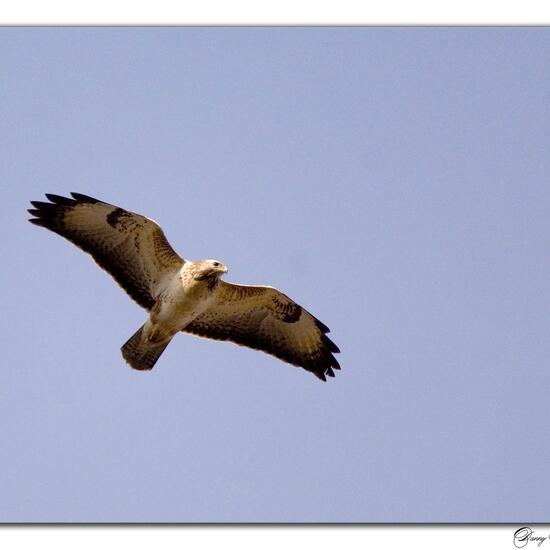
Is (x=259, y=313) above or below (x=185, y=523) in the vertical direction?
above

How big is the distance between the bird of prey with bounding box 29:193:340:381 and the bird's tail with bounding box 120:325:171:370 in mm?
12

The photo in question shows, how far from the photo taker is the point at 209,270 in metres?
11.7

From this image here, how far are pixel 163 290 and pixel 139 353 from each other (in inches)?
32.1

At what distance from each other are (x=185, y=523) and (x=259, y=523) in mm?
691

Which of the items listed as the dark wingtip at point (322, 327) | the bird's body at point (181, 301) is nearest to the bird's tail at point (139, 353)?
the bird's body at point (181, 301)

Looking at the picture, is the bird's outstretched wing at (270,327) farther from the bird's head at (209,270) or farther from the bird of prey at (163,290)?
the bird's head at (209,270)

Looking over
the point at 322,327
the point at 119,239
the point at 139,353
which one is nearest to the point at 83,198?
the point at 119,239

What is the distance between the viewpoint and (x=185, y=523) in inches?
382

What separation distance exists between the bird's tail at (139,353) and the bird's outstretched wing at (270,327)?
1.89 ft

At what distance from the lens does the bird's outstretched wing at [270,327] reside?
12688 mm

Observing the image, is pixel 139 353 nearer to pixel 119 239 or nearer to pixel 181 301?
pixel 181 301
